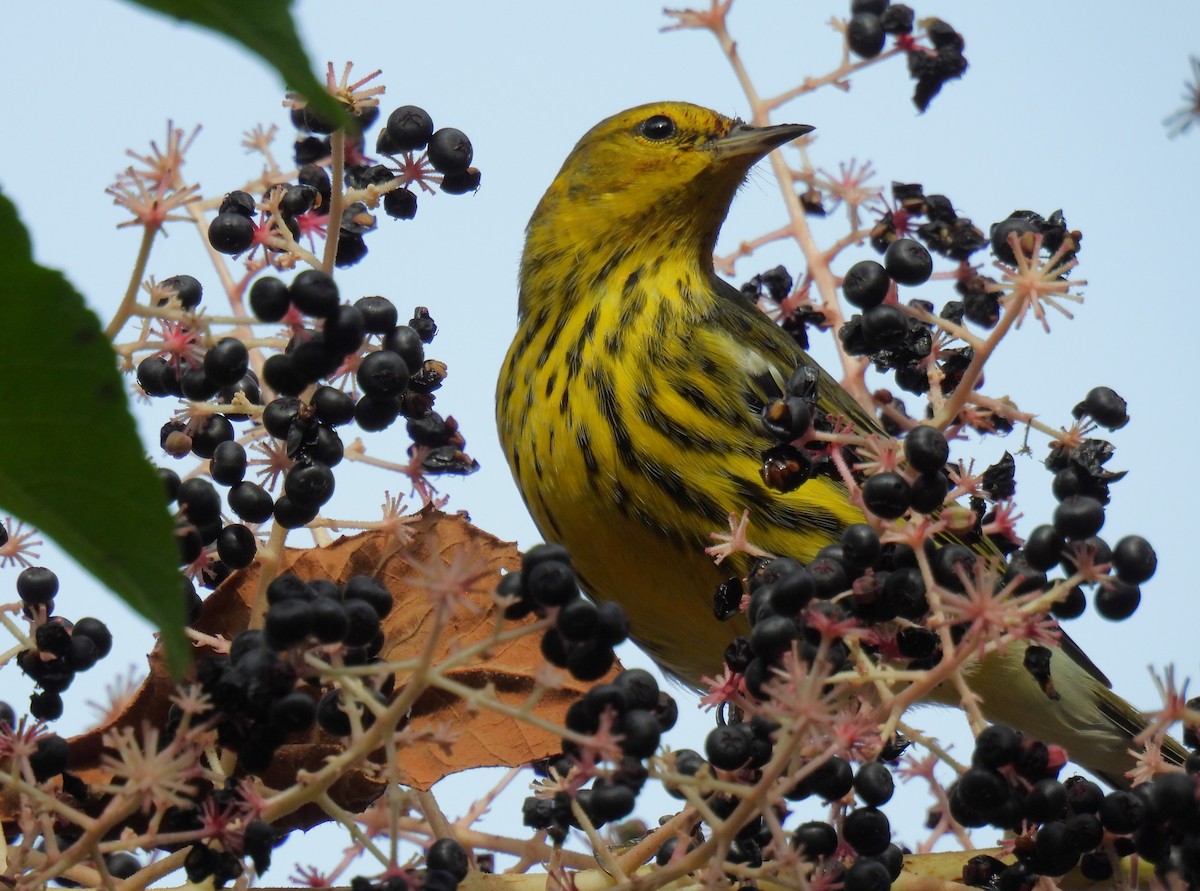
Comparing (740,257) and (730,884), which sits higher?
(740,257)

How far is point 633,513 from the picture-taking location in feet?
12.2

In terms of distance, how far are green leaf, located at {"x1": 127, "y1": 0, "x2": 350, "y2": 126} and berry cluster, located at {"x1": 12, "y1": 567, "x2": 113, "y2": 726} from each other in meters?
1.45

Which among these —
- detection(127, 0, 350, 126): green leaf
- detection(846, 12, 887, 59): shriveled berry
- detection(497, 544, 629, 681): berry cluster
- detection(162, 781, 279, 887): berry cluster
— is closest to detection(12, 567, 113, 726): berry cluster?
detection(162, 781, 279, 887): berry cluster

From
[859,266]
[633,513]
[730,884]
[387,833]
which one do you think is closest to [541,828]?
[730,884]

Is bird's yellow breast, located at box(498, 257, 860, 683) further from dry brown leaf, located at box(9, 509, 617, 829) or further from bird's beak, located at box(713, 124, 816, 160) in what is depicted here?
dry brown leaf, located at box(9, 509, 617, 829)

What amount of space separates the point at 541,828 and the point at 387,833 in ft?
2.45

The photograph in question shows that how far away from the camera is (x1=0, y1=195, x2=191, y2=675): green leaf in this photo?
113 centimetres

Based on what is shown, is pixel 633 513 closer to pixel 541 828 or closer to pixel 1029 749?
pixel 541 828

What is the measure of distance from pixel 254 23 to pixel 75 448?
0.38 meters

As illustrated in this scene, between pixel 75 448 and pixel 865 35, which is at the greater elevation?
pixel 865 35

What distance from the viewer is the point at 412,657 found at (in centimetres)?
247

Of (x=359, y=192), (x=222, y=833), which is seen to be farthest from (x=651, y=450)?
(x=222, y=833)

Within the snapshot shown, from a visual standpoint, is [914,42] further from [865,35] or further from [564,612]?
Answer: [564,612]

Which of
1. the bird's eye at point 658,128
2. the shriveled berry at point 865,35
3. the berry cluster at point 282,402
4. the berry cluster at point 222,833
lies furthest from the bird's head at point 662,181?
the berry cluster at point 222,833
